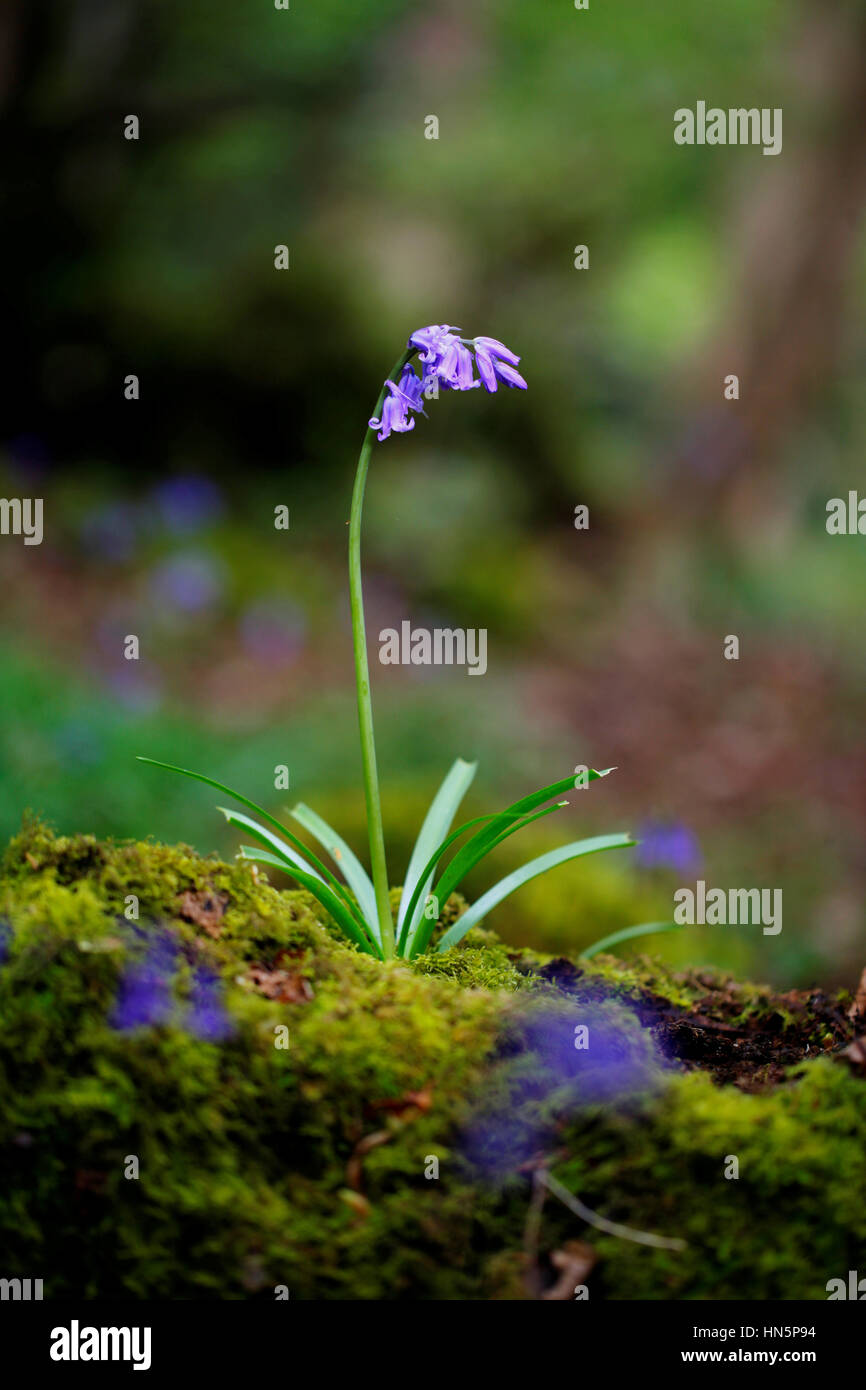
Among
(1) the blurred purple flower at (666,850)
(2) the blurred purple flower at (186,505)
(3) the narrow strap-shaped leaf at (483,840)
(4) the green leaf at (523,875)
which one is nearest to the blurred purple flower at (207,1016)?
(3) the narrow strap-shaped leaf at (483,840)

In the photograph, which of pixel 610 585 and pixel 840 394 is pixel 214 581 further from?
pixel 840 394

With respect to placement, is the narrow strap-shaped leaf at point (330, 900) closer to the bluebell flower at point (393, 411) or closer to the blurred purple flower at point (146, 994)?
the blurred purple flower at point (146, 994)

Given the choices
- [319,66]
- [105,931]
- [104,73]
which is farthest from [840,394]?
[105,931]

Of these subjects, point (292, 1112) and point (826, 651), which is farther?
point (826, 651)

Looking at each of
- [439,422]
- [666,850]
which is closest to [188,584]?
[439,422]

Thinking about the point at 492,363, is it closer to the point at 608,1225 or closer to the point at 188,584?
the point at 608,1225

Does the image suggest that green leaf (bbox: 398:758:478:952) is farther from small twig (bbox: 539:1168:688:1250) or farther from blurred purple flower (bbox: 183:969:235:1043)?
small twig (bbox: 539:1168:688:1250)

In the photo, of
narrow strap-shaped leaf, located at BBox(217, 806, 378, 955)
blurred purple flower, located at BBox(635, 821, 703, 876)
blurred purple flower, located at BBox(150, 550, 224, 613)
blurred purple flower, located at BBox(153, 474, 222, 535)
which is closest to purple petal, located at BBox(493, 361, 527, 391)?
narrow strap-shaped leaf, located at BBox(217, 806, 378, 955)
